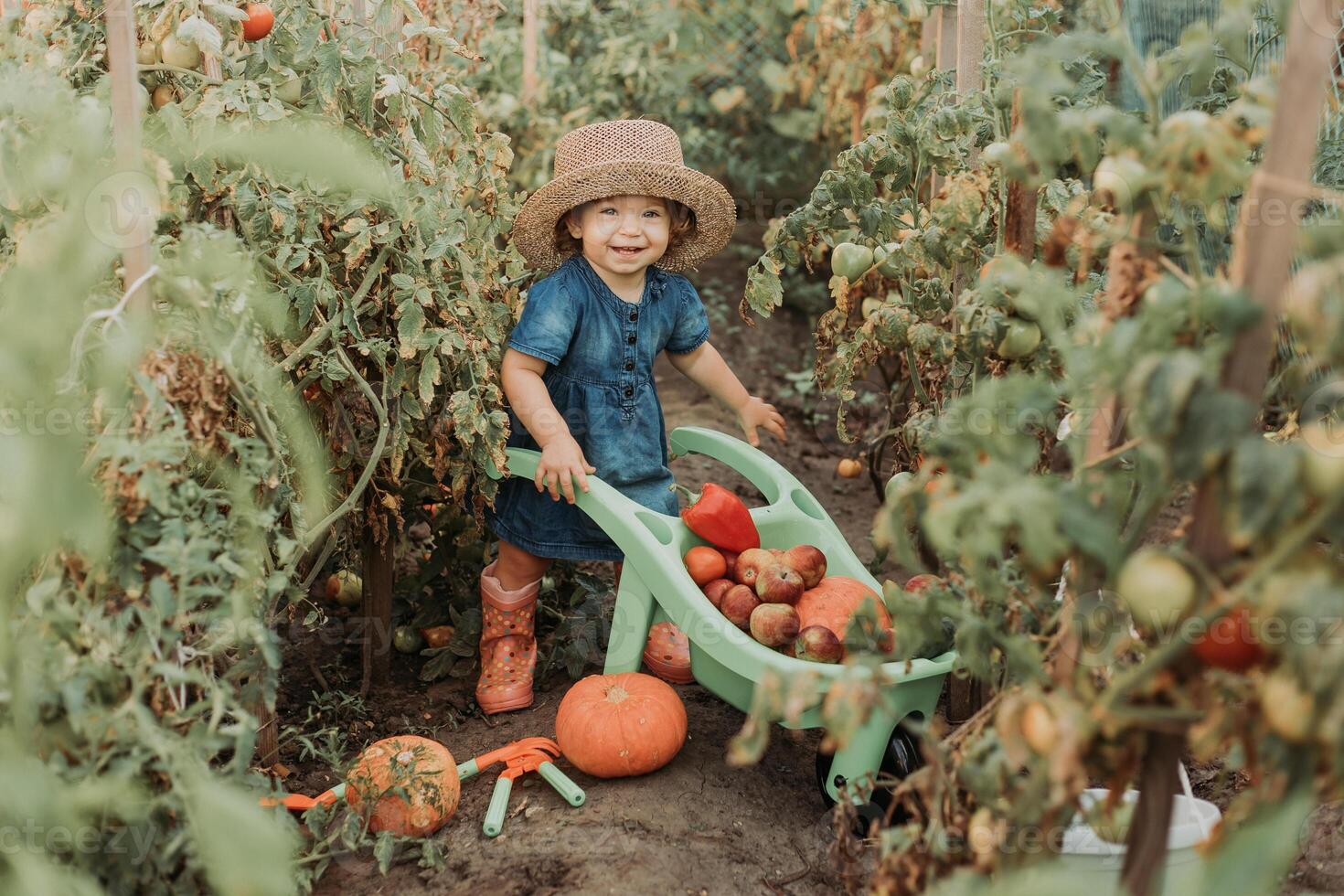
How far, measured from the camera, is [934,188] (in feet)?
9.43

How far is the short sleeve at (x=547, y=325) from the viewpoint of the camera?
2344mm

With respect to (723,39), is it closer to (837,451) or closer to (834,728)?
(837,451)

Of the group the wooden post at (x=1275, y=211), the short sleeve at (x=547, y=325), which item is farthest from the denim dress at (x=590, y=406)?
the wooden post at (x=1275, y=211)

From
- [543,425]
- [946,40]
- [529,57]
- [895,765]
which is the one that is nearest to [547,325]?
[543,425]

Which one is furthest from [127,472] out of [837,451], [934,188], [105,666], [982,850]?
[837,451]

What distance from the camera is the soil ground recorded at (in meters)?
1.80

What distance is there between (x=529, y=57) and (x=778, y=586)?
3.49 m

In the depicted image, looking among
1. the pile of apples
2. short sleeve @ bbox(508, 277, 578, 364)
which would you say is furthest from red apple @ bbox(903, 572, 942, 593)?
short sleeve @ bbox(508, 277, 578, 364)

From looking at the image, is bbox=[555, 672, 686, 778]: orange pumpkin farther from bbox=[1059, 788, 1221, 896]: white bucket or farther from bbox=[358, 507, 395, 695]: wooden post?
bbox=[1059, 788, 1221, 896]: white bucket

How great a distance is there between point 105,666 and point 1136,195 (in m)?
1.26

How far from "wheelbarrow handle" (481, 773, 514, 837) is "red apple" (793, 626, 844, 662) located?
0.54 metres

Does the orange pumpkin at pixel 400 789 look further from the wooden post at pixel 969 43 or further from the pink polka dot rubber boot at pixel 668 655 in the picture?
the wooden post at pixel 969 43

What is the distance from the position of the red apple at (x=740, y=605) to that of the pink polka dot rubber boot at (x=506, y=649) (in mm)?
599

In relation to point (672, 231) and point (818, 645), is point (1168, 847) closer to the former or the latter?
point (818, 645)
